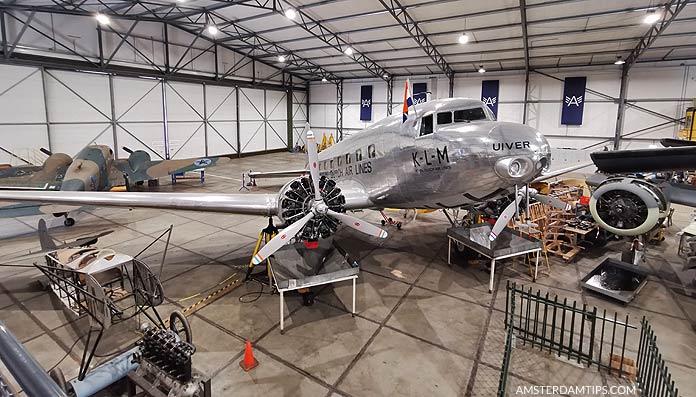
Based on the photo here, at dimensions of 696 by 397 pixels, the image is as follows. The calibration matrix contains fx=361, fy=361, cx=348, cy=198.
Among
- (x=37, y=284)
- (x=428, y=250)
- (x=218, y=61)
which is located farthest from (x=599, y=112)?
(x=37, y=284)

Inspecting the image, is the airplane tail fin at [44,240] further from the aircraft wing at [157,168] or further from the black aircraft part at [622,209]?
the black aircraft part at [622,209]

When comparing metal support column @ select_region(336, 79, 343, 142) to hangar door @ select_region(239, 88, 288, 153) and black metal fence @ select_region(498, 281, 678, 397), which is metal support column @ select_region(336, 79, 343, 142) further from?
black metal fence @ select_region(498, 281, 678, 397)

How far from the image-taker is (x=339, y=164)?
12.5 m

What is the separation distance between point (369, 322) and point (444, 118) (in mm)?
5426

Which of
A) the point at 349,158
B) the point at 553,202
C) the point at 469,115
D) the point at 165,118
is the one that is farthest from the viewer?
the point at 165,118

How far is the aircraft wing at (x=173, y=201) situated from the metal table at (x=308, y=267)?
1.26 m

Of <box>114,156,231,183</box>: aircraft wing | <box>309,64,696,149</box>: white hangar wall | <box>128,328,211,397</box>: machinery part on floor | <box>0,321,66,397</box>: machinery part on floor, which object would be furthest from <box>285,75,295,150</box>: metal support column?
<box>0,321,66,397</box>: machinery part on floor

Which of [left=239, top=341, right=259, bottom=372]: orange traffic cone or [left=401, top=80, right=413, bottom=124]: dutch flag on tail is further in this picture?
[left=401, top=80, right=413, bottom=124]: dutch flag on tail

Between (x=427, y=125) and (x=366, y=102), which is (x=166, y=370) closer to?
(x=427, y=125)

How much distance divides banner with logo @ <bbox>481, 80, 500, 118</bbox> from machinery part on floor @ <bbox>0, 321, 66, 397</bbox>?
36.1 m

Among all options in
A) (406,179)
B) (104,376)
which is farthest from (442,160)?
(104,376)

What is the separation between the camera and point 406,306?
29.7ft

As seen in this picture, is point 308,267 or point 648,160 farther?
point 308,267

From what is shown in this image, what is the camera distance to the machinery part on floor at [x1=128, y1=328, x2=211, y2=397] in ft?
15.7
